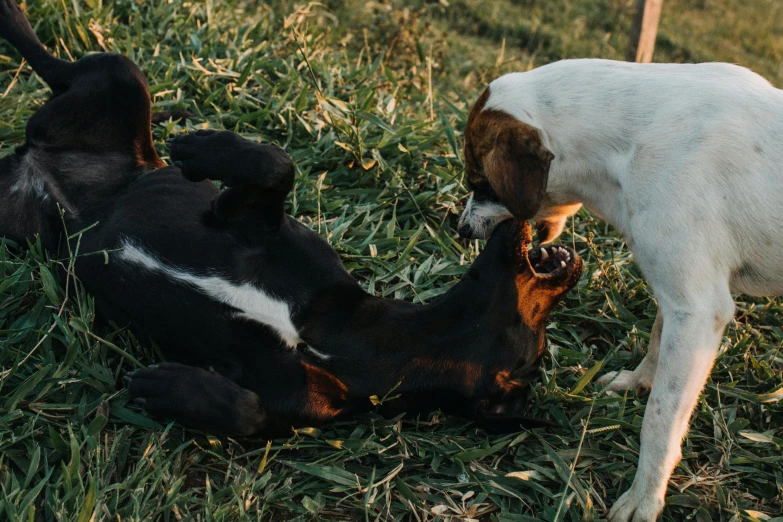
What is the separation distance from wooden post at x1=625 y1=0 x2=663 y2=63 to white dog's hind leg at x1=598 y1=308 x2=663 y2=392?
3.58 meters

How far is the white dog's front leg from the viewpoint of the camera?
2.89 m

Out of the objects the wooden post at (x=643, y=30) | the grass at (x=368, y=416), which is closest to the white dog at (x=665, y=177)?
the grass at (x=368, y=416)

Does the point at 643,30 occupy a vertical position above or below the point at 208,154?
below

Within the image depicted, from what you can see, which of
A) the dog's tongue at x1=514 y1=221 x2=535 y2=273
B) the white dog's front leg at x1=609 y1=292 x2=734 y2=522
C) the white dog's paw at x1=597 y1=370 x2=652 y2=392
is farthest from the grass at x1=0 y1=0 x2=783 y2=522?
the dog's tongue at x1=514 y1=221 x2=535 y2=273

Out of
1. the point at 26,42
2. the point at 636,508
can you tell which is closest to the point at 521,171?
the point at 636,508

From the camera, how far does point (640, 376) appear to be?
369cm

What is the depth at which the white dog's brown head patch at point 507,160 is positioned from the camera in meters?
3.09

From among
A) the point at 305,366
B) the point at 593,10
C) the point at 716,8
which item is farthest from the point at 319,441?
the point at 716,8

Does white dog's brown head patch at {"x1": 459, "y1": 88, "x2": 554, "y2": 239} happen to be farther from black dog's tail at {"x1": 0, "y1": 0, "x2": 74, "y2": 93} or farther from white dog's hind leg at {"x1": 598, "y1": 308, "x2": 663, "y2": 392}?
black dog's tail at {"x1": 0, "y1": 0, "x2": 74, "y2": 93}

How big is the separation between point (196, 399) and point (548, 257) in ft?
5.23

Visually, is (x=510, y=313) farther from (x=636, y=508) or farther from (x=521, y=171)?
(x=636, y=508)

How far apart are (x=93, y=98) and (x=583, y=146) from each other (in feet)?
7.42

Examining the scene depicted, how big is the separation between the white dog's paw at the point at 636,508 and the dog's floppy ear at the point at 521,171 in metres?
1.12

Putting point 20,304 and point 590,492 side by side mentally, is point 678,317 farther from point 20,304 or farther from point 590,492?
point 20,304
